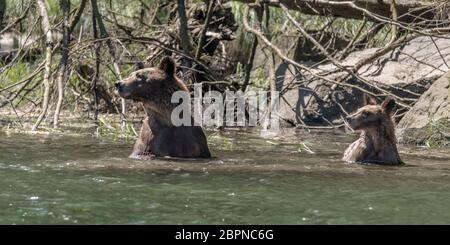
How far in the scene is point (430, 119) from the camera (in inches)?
527

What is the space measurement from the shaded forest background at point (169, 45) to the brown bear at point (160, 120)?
3.53ft

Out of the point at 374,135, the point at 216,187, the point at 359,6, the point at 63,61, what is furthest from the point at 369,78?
the point at 216,187

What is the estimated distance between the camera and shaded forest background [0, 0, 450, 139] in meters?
13.1

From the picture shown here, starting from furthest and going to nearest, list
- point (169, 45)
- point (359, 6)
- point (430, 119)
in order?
point (169, 45) < point (359, 6) < point (430, 119)

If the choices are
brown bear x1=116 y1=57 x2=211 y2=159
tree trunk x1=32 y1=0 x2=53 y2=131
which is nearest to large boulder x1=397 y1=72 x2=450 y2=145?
brown bear x1=116 y1=57 x2=211 y2=159

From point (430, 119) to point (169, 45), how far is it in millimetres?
4207

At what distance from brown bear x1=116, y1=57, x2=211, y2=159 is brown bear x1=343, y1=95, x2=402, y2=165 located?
173 cm

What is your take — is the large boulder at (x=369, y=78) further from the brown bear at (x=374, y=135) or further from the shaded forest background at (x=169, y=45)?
the brown bear at (x=374, y=135)

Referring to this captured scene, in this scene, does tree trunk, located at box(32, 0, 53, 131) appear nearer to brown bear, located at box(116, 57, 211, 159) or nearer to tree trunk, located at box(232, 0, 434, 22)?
brown bear, located at box(116, 57, 211, 159)

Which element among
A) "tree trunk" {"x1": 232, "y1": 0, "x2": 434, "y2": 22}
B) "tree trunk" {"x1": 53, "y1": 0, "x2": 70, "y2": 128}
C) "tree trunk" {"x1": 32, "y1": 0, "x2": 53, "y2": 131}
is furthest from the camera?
"tree trunk" {"x1": 232, "y1": 0, "x2": 434, "y2": 22}

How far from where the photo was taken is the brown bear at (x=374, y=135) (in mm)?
11531

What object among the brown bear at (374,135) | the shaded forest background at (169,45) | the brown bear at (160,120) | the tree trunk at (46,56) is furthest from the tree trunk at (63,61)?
the brown bear at (374,135)

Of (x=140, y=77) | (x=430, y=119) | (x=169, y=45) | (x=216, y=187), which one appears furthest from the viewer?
(x=169, y=45)

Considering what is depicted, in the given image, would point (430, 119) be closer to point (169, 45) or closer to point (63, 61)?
point (169, 45)
